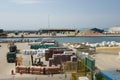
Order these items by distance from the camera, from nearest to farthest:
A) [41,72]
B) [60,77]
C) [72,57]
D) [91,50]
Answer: [60,77] < [41,72] < [72,57] < [91,50]

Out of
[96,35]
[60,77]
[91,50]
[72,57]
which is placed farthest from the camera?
[96,35]

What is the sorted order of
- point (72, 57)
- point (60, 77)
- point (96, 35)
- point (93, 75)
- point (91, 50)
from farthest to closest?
point (96, 35) → point (91, 50) → point (72, 57) → point (60, 77) → point (93, 75)

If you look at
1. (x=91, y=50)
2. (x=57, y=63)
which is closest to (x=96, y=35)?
(x=91, y=50)

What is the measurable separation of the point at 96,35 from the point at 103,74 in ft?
473

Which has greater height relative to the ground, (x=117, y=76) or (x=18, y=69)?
(x=117, y=76)

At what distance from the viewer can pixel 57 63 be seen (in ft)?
136

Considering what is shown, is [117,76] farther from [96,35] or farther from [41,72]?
[96,35]

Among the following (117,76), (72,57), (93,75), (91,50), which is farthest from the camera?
(91,50)

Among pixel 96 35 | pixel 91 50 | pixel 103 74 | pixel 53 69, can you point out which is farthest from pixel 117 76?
pixel 96 35

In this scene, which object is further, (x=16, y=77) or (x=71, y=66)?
(x=71, y=66)

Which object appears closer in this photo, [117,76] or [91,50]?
[117,76]

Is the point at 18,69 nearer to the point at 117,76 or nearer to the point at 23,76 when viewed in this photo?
the point at 23,76

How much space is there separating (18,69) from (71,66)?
6.66 m

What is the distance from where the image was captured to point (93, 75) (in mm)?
25234
